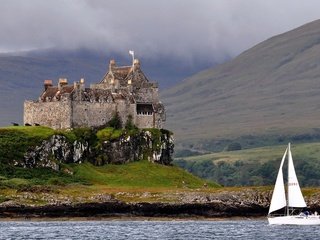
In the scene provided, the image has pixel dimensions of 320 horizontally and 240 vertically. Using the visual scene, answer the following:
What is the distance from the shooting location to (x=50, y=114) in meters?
167

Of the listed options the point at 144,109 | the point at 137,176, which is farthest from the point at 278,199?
the point at 144,109

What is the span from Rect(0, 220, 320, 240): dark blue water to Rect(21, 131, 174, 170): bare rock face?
19.4m

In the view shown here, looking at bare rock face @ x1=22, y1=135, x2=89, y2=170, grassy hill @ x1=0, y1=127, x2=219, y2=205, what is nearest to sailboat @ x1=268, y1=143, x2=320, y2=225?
grassy hill @ x1=0, y1=127, x2=219, y2=205

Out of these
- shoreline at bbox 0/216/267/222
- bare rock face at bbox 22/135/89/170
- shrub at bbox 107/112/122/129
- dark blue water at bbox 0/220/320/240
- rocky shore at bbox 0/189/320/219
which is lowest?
dark blue water at bbox 0/220/320/240

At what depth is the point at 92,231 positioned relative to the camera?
120750 millimetres

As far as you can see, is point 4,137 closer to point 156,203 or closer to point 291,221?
point 156,203

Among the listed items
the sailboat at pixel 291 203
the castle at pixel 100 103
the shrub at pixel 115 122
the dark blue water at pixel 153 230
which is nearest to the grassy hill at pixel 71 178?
the castle at pixel 100 103

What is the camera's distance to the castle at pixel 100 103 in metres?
165

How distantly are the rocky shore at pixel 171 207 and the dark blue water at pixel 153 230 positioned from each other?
7.72 ft

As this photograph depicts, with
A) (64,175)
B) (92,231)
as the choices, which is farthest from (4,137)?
(92,231)

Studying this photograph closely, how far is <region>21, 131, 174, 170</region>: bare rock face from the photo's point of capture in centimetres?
15762

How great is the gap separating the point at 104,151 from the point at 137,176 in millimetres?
7808

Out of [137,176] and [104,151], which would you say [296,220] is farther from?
[104,151]

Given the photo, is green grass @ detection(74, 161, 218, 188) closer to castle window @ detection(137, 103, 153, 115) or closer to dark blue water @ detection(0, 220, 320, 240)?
castle window @ detection(137, 103, 153, 115)
